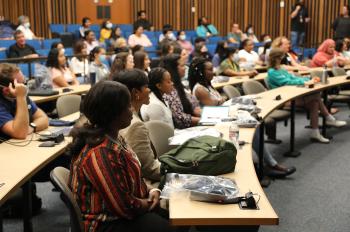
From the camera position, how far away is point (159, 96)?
3016 mm

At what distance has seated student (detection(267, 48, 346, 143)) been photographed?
188 inches

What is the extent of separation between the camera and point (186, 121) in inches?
129

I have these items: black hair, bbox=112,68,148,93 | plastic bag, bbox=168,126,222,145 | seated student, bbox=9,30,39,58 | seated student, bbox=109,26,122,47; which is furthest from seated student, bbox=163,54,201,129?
seated student, bbox=109,26,122,47

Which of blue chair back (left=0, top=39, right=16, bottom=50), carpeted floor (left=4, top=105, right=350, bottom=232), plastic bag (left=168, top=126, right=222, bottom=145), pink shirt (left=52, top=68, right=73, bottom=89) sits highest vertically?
blue chair back (left=0, top=39, right=16, bottom=50)

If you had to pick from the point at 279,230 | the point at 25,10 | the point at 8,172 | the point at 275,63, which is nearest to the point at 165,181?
the point at 8,172

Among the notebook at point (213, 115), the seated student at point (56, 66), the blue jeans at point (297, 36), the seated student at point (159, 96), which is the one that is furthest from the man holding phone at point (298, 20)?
the seated student at point (159, 96)

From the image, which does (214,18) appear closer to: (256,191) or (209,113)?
(209,113)

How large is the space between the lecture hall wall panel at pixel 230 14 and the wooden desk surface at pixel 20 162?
1031 centimetres

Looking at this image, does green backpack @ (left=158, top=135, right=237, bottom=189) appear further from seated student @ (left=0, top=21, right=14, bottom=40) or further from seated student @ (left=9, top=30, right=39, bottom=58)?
seated student @ (left=0, top=21, right=14, bottom=40)

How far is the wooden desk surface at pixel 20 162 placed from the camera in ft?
5.92

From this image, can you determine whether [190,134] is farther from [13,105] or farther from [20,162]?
[13,105]

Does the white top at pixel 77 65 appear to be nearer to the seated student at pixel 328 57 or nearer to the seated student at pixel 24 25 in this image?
the seated student at pixel 24 25

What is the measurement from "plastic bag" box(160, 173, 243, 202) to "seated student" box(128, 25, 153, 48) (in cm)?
783

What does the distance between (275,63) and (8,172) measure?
3833 millimetres
